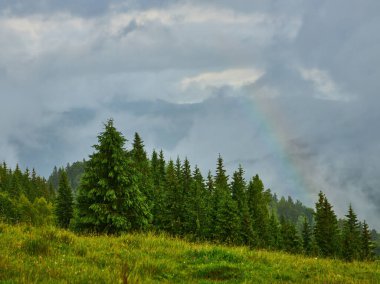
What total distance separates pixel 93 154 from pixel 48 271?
2647 cm

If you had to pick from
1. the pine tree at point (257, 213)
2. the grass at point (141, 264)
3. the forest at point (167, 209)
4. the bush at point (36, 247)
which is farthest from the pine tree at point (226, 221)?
the bush at point (36, 247)

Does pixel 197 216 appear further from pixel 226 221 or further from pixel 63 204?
pixel 63 204

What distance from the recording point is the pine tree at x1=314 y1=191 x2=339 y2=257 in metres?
78.1

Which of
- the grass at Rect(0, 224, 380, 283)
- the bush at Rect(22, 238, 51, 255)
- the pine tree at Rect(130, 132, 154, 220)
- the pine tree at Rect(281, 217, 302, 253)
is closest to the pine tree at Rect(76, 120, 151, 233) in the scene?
the grass at Rect(0, 224, 380, 283)

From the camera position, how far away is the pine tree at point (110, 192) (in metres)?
32.0

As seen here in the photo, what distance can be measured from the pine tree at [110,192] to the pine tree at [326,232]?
54410 millimetres

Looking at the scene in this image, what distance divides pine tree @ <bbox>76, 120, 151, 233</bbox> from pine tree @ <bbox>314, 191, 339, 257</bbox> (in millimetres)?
54410

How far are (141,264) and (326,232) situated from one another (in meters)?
75.9

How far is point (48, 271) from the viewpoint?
8.59 metres

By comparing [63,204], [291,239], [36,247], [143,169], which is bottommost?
[291,239]

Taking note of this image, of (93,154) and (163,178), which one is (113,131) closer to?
(93,154)

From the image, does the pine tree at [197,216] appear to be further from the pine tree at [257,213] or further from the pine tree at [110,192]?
the pine tree at [110,192]

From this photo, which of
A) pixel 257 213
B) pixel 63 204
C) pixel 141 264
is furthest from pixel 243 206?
pixel 141 264

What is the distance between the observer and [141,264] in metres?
10.5
